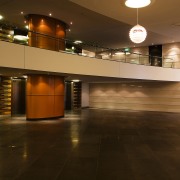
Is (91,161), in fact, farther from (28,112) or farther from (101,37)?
(101,37)

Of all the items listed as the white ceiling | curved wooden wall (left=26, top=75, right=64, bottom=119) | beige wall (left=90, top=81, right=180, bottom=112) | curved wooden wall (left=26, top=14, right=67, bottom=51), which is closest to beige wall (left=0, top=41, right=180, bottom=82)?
curved wooden wall (left=26, top=14, right=67, bottom=51)

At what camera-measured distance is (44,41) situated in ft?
41.8

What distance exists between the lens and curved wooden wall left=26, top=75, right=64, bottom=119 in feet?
42.5

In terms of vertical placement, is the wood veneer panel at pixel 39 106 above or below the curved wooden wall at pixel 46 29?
below

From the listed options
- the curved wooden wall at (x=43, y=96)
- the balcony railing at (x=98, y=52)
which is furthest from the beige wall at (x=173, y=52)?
the curved wooden wall at (x=43, y=96)

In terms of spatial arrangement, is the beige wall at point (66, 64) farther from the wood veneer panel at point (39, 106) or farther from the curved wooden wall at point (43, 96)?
the wood veneer panel at point (39, 106)

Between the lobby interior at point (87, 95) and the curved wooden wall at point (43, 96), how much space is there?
2.2 inches

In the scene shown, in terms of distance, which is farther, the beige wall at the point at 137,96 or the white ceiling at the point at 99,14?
the beige wall at the point at 137,96

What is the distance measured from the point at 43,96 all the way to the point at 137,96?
35.1ft

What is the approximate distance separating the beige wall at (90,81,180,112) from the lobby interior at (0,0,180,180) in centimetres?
8

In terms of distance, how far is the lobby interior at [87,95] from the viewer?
5.41 meters

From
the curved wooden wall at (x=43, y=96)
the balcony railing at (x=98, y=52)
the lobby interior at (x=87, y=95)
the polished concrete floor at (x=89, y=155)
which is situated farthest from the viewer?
the curved wooden wall at (x=43, y=96)

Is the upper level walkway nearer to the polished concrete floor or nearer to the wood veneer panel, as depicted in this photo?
the wood veneer panel

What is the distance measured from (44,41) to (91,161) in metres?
8.88
